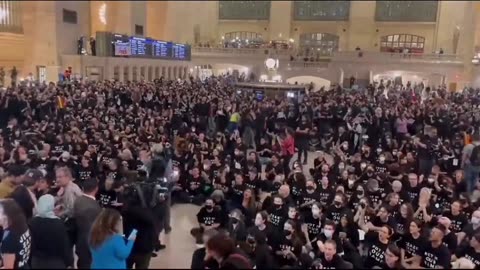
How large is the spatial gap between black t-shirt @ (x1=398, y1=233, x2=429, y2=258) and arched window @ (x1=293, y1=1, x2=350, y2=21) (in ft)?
149

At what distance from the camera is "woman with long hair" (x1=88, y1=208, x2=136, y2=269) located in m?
3.72

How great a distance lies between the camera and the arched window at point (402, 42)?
158ft

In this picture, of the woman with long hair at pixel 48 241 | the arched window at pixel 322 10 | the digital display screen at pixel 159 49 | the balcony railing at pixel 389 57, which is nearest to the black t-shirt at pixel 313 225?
the woman with long hair at pixel 48 241

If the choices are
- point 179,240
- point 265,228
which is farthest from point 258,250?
point 179,240

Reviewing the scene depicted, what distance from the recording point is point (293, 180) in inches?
331

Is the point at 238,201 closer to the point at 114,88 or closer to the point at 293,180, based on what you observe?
the point at 293,180

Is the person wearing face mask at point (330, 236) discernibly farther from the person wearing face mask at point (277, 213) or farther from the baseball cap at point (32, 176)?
the baseball cap at point (32, 176)

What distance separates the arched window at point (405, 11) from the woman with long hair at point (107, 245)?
47.8 meters

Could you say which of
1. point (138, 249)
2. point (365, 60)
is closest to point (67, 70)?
point (138, 249)

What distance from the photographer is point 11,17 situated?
25.2 meters

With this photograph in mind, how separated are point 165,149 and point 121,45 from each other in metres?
16.8

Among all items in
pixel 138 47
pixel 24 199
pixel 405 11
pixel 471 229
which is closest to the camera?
pixel 24 199

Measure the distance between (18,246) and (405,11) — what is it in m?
48.4

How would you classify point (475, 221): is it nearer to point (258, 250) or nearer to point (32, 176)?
point (258, 250)
